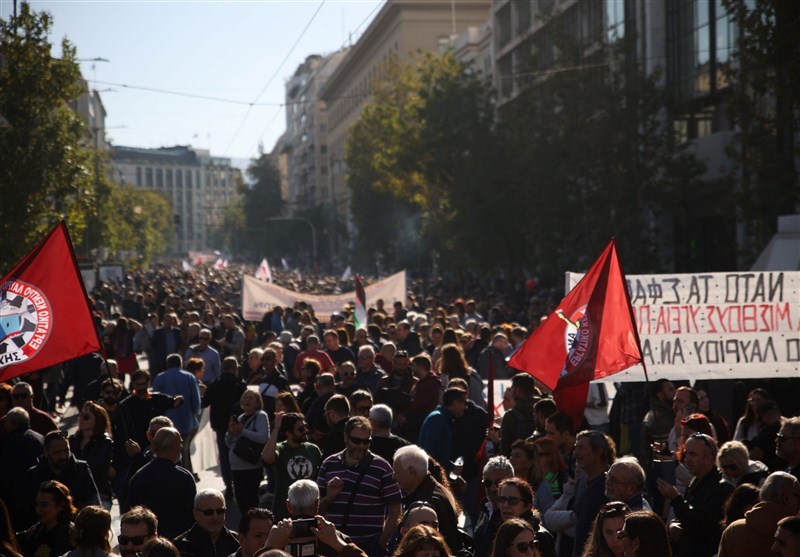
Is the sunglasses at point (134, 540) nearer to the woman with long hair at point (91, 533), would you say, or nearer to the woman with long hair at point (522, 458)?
the woman with long hair at point (91, 533)

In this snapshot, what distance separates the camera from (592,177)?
32219 millimetres

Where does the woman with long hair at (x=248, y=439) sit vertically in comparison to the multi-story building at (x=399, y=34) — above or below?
below

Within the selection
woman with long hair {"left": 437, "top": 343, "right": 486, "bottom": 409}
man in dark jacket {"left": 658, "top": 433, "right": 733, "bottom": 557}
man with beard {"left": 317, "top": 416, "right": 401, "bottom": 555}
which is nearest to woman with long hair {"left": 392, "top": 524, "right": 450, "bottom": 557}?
man in dark jacket {"left": 658, "top": 433, "right": 733, "bottom": 557}

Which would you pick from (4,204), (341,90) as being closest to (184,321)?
(4,204)

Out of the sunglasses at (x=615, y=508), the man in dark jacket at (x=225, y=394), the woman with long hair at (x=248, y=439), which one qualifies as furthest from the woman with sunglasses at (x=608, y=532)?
the man in dark jacket at (x=225, y=394)

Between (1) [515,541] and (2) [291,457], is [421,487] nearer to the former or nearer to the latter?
(1) [515,541]

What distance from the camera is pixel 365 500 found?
24.5 ft

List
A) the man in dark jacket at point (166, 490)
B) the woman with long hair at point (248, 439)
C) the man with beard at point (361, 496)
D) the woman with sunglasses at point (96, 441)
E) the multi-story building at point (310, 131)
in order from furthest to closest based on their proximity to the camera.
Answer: the multi-story building at point (310, 131)
the woman with long hair at point (248, 439)
the woman with sunglasses at point (96, 441)
the man in dark jacket at point (166, 490)
the man with beard at point (361, 496)

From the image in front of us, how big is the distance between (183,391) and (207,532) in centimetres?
605

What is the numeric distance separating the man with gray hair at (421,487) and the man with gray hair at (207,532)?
41.5 inches

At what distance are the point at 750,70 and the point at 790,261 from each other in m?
5.28

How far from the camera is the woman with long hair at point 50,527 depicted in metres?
7.01

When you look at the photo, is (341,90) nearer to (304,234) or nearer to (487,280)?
(304,234)

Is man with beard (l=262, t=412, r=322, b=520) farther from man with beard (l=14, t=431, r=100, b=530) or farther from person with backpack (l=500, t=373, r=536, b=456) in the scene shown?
person with backpack (l=500, t=373, r=536, b=456)
